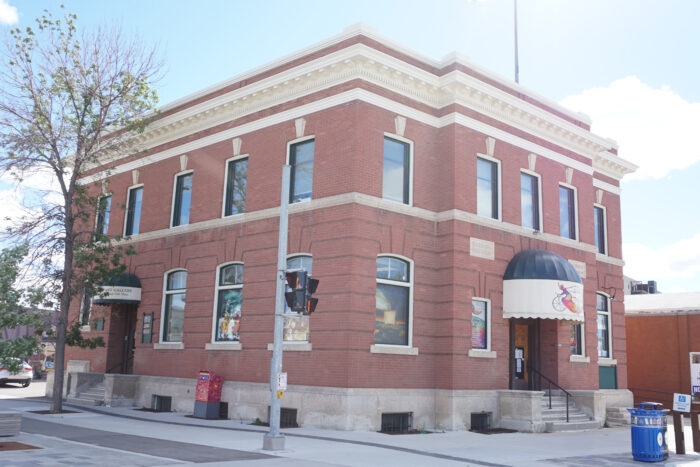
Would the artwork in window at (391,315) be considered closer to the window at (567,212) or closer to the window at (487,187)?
the window at (487,187)

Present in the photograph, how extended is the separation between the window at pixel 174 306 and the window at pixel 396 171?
858 cm

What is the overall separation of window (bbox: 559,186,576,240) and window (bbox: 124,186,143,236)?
16589 millimetres

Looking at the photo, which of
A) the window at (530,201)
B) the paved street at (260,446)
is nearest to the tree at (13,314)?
the paved street at (260,446)

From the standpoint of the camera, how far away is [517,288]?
68.8ft

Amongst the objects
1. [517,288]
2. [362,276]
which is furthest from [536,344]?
[362,276]

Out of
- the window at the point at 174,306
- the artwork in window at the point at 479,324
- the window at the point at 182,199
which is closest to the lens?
the artwork in window at the point at 479,324

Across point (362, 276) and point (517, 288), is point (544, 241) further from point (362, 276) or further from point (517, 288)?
point (362, 276)

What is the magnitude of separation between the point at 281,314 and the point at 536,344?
1209cm

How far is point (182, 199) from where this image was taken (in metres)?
25.0

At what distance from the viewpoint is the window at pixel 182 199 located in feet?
80.9

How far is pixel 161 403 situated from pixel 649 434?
52.8 feet

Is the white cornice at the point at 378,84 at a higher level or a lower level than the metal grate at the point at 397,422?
higher

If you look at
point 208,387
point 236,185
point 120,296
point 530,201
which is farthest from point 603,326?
point 120,296

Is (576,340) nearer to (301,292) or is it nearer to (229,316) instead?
(229,316)
